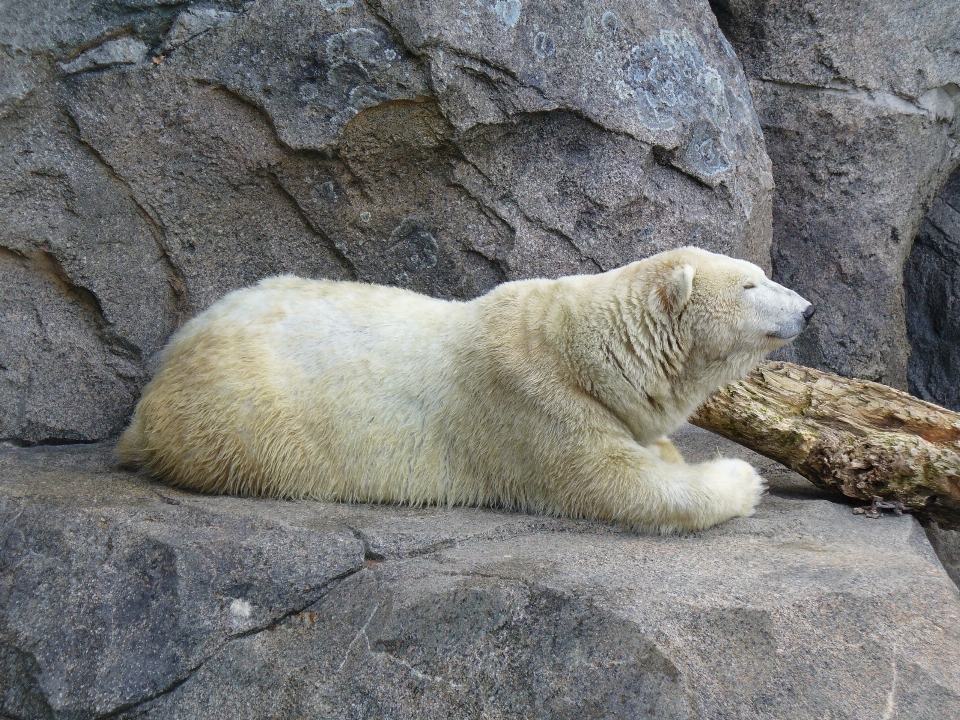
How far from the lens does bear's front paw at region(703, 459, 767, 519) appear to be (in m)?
3.52

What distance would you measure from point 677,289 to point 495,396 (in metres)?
0.84

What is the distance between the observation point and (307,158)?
15.1 feet

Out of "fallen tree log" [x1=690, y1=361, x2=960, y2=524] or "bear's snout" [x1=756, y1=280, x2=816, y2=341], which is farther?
"fallen tree log" [x1=690, y1=361, x2=960, y2=524]

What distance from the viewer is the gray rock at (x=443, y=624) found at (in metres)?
2.46

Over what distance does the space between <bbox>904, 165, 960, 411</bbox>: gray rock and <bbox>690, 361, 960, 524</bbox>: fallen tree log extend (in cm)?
282

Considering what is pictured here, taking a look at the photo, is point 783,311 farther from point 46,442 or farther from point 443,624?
point 46,442

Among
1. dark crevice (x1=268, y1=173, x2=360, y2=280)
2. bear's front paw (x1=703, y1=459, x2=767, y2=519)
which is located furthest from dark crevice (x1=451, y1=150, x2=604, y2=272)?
bear's front paw (x1=703, y1=459, x2=767, y2=519)

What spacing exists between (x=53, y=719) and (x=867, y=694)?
7.32 feet

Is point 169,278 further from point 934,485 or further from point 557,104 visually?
point 934,485

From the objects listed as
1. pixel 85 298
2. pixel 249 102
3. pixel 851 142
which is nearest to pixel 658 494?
pixel 249 102

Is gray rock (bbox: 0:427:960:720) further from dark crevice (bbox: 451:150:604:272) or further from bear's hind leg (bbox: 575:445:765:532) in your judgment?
dark crevice (bbox: 451:150:604:272)

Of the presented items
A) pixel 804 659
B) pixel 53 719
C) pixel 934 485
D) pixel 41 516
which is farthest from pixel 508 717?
pixel 934 485

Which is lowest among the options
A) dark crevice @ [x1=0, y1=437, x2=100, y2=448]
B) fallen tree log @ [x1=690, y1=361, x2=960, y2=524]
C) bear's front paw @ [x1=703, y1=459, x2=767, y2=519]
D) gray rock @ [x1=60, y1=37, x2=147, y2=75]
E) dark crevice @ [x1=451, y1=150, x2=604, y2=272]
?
dark crevice @ [x1=0, y1=437, x2=100, y2=448]

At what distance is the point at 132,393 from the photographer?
15.0 feet
